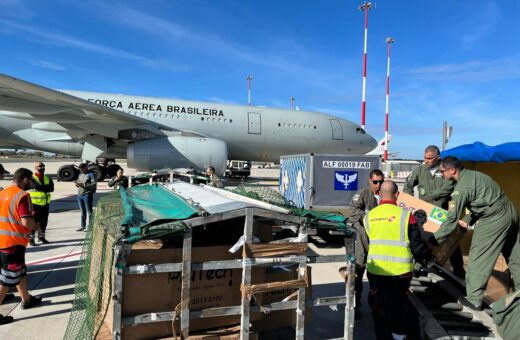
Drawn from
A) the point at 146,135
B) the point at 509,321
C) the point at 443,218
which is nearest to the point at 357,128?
the point at 146,135

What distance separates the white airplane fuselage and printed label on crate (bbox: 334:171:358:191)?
1105 centimetres

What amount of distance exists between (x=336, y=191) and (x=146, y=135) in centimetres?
1157

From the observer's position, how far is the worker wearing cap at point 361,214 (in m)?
4.51

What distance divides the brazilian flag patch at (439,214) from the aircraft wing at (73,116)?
10797 millimetres

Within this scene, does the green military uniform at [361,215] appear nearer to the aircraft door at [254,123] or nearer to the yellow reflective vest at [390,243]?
the yellow reflective vest at [390,243]

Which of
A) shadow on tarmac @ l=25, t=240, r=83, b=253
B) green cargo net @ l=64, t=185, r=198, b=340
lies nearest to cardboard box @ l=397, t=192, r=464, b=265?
green cargo net @ l=64, t=185, r=198, b=340

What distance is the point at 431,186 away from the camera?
19.2 ft

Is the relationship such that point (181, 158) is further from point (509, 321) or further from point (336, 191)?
point (509, 321)

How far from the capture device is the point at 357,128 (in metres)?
21.6

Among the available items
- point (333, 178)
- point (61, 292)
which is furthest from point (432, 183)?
point (61, 292)

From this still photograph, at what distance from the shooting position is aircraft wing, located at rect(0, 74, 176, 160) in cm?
1129

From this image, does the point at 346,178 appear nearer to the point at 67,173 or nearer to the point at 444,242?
the point at 444,242

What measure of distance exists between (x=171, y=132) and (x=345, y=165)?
37.3ft

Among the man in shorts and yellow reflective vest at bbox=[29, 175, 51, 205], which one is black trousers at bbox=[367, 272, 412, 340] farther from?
yellow reflective vest at bbox=[29, 175, 51, 205]
